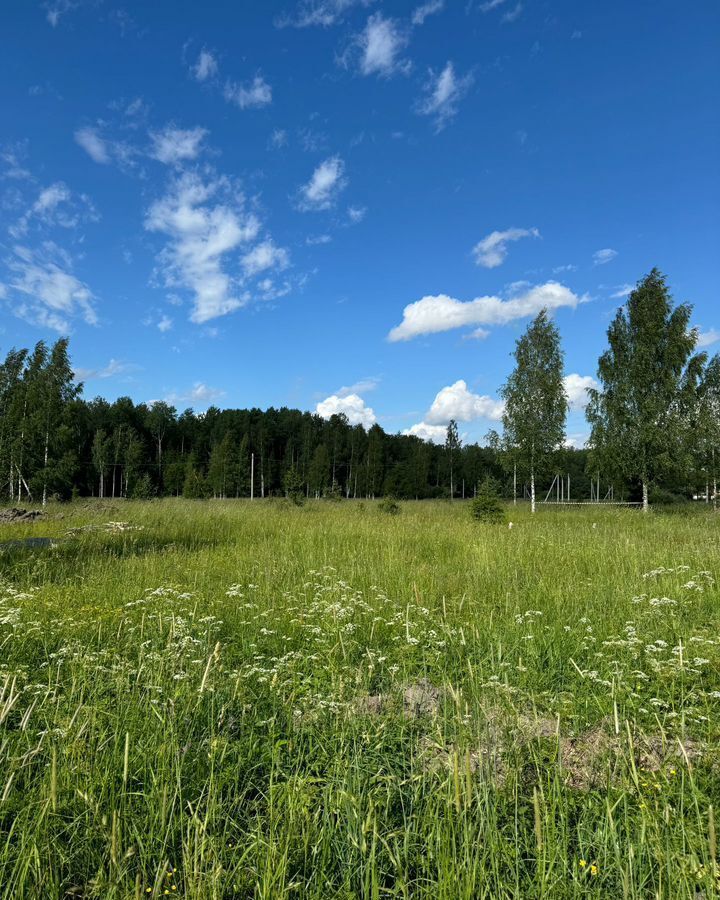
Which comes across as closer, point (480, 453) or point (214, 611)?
point (214, 611)

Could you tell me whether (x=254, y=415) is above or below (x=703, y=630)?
above

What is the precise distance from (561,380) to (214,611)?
2903 cm

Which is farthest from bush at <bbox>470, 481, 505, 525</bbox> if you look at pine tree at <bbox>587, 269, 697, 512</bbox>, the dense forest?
the dense forest

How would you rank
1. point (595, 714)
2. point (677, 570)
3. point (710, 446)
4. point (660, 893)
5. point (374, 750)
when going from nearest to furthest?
point (660, 893) < point (374, 750) < point (595, 714) < point (677, 570) < point (710, 446)

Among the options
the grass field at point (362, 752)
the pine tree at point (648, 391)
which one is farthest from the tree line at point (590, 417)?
the grass field at point (362, 752)

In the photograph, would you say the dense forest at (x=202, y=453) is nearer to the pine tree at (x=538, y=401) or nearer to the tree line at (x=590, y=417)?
the tree line at (x=590, y=417)

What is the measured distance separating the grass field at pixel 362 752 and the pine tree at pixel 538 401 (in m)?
24.4

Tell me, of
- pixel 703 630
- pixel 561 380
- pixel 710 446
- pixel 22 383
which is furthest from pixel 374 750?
pixel 22 383

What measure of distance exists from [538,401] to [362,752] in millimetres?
29784

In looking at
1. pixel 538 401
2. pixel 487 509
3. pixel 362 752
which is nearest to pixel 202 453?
pixel 538 401

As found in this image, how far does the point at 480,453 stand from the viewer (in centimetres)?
9144

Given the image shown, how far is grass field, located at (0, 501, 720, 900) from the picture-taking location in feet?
5.60

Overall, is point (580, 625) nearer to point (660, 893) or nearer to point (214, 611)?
point (660, 893)

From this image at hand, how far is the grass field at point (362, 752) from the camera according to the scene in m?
1.71
